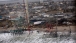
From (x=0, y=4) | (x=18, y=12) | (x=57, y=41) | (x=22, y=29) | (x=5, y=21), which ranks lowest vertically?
(x=57, y=41)

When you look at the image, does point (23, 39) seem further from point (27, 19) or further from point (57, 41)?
point (57, 41)

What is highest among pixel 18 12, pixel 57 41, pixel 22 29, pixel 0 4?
pixel 0 4

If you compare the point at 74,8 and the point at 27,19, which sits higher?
the point at 74,8

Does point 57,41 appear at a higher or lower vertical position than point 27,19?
lower

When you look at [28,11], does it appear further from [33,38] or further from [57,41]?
[57,41]

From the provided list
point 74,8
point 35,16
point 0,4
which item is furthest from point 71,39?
point 0,4

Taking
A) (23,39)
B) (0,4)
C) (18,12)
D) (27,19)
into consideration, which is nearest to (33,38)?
(23,39)

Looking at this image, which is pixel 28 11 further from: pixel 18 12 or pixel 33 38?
pixel 33 38
